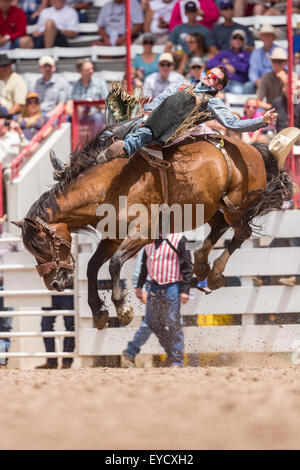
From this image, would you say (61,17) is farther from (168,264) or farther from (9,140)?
(168,264)

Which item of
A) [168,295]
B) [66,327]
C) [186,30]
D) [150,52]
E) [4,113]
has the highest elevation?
[186,30]

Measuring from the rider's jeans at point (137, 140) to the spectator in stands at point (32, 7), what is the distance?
25.7ft

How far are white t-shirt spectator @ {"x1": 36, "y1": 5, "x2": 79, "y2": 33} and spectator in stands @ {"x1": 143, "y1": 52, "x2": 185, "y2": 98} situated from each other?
3.18 meters

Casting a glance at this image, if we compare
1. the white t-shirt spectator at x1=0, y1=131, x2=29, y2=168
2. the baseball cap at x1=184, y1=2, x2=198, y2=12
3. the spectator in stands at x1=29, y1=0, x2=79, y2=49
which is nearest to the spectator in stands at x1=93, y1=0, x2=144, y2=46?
the spectator in stands at x1=29, y1=0, x2=79, y2=49

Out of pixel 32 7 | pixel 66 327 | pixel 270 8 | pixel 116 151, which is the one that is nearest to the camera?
pixel 116 151

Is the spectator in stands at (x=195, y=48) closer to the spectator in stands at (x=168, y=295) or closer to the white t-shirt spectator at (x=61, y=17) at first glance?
the white t-shirt spectator at (x=61, y=17)

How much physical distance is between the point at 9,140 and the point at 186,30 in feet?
10.7

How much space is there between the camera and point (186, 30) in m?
11.5

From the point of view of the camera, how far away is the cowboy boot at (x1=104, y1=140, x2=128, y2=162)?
19.9 ft

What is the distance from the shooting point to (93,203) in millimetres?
6238

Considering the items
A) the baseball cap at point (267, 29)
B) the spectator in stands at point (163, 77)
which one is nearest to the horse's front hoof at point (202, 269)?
the spectator in stands at point (163, 77)

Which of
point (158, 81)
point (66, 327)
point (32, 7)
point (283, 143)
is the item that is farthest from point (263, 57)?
point (32, 7)

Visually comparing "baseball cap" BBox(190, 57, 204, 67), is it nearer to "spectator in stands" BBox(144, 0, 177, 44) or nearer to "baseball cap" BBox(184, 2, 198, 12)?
"baseball cap" BBox(184, 2, 198, 12)

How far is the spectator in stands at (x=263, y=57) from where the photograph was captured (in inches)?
405
